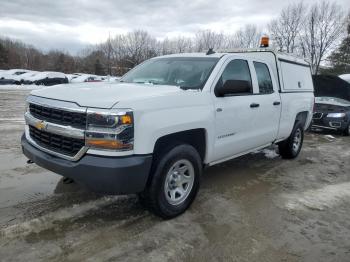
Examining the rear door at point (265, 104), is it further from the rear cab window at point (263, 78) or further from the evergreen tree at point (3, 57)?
the evergreen tree at point (3, 57)

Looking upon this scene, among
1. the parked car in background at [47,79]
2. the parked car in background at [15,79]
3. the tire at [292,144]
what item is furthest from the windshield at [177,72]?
the parked car in background at [15,79]

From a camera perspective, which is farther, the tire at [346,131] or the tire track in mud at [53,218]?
the tire at [346,131]

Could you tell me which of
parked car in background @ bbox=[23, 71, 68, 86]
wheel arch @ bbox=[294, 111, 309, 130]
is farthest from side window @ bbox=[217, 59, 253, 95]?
parked car in background @ bbox=[23, 71, 68, 86]

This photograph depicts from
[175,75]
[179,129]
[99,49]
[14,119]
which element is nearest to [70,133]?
[179,129]

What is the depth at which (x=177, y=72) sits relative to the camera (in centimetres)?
464

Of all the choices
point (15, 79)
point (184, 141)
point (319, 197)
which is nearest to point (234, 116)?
point (184, 141)

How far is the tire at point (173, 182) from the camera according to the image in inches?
142

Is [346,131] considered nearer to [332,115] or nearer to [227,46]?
[332,115]

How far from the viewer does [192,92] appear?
155 inches

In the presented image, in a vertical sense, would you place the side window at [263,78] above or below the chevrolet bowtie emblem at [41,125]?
above

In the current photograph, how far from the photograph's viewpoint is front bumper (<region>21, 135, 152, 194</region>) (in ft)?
10.4

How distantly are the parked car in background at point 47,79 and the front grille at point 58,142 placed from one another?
3203cm

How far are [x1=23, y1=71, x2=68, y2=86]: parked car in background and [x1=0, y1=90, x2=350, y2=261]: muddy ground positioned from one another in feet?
102

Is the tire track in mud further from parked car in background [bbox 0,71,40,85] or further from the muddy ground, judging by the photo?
parked car in background [bbox 0,71,40,85]
